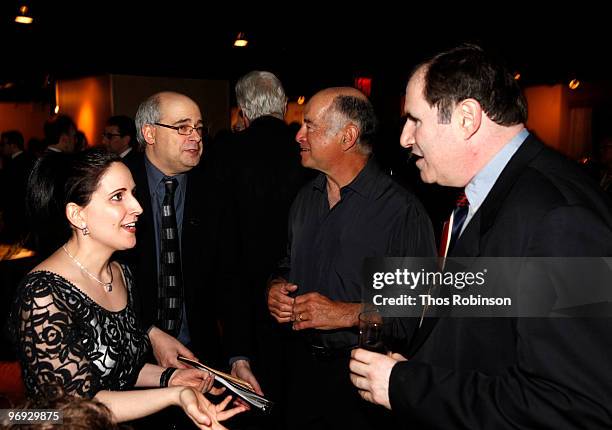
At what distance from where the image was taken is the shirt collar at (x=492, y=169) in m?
1.55

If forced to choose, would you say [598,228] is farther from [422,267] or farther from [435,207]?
[435,207]

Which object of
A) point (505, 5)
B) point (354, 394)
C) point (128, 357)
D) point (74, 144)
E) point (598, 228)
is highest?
Result: point (505, 5)

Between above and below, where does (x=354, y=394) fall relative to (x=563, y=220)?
below

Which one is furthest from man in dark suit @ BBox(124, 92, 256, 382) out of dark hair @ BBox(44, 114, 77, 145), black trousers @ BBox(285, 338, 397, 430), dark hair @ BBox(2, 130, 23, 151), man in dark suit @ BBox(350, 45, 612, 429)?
dark hair @ BBox(2, 130, 23, 151)

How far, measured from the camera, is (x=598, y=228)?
121 centimetres

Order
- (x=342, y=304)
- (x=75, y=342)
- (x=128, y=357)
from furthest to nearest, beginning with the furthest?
(x=342, y=304) < (x=128, y=357) < (x=75, y=342)

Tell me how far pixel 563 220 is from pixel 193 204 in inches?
78.7

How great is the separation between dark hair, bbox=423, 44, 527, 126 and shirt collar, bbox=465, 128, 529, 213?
5 cm

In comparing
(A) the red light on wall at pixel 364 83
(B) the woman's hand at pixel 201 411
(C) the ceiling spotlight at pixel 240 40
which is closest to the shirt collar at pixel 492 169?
(B) the woman's hand at pixel 201 411

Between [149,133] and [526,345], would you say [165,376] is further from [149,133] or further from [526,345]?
[526,345]

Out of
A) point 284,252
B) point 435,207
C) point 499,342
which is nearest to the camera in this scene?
point 499,342

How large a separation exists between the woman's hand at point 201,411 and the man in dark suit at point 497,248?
1.80 feet

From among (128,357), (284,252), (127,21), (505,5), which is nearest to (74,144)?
(127,21)

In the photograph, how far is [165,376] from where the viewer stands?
7.41 feet
